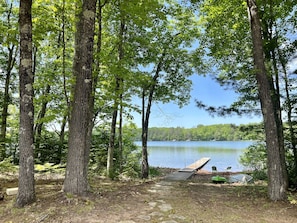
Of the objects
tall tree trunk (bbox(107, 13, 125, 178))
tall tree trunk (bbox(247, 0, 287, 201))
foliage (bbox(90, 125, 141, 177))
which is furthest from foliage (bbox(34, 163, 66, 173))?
tall tree trunk (bbox(247, 0, 287, 201))

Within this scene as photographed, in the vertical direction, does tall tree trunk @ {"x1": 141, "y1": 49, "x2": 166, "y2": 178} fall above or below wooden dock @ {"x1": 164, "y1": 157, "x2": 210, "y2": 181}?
above

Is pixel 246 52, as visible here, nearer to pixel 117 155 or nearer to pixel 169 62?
Answer: pixel 169 62

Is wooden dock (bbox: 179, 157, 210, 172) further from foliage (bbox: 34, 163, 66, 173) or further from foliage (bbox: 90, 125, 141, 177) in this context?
foliage (bbox: 34, 163, 66, 173)

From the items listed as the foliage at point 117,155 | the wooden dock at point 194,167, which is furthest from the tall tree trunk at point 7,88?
the wooden dock at point 194,167

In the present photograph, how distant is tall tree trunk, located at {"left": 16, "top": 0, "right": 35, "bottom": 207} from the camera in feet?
11.8

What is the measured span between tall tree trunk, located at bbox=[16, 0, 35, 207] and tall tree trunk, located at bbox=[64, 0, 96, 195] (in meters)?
0.56

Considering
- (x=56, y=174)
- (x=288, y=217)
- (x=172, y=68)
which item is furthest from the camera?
(x=172, y=68)

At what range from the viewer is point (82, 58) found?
4160 millimetres

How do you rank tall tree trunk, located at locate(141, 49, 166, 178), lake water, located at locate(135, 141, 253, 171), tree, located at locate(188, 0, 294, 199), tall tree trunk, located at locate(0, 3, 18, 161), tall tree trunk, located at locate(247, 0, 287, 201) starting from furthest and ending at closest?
lake water, located at locate(135, 141, 253, 171)
tall tree trunk, located at locate(141, 49, 166, 178)
tall tree trunk, located at locate(0, 3, 18, 161)
tree, located at locate(188, 0, 294, 199)
tall tree trunk, located at locate(247, 0, 287, 201)

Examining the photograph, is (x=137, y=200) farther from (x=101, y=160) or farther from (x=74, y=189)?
(x=101, y=160)

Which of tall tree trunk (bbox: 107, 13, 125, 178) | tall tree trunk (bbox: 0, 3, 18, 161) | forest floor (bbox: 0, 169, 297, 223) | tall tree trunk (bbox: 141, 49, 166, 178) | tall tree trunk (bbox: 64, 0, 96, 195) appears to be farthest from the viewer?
tall tree trunk (bbox: 141, 49, 166, 178)

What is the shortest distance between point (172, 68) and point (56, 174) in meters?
5.98

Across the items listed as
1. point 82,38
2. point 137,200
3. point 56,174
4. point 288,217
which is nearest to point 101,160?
point 56,174

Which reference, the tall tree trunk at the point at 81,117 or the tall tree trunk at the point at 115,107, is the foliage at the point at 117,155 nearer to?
the tall tree trunk at the point at 115,107
